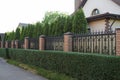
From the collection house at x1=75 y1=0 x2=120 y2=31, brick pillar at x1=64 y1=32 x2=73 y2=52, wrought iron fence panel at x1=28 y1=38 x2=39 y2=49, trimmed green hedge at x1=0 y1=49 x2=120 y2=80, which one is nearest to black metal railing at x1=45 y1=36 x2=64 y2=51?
trimmed green hedge at x1=0 y1=49 x2=120 y2=80

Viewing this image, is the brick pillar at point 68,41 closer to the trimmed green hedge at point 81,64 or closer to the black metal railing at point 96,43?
the black metal railing at point 96,43

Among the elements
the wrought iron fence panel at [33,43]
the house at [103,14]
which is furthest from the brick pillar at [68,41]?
the wrought iron fence panel at [33,43]

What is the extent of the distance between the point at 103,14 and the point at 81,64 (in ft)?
32.4

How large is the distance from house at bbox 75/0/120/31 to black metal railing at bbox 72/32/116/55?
533cm

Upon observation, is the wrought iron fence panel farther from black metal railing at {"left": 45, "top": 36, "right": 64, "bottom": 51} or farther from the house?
the house

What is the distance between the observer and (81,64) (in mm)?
10602

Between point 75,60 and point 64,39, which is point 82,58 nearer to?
point 75,60

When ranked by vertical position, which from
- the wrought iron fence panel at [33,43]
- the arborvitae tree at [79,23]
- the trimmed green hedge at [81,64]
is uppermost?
the arborvitae tree at [79,23]

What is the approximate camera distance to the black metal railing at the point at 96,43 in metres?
10.0

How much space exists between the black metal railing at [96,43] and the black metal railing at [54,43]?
1629mm

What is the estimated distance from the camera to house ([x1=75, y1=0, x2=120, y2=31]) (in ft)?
65.4

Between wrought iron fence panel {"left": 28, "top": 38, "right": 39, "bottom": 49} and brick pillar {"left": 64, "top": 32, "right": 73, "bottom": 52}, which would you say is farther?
wrought iron fence panel {"left": 28, "top": 38, "right": 39, "bottom": 49}

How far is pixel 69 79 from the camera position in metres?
11.1

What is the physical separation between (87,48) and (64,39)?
193 cm
